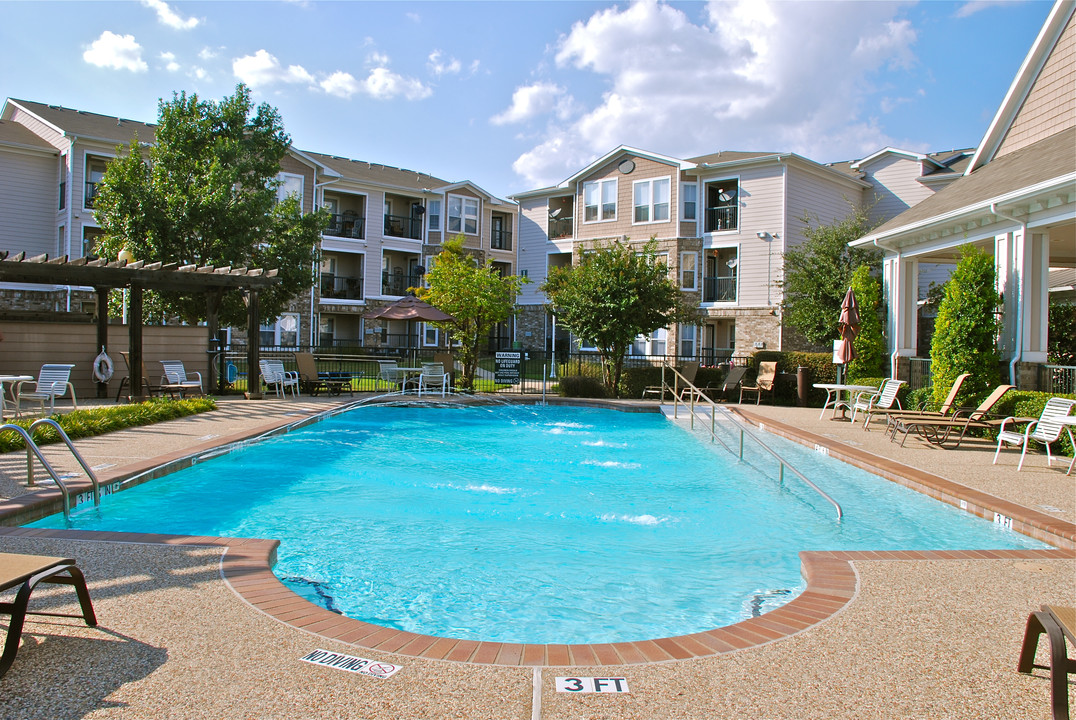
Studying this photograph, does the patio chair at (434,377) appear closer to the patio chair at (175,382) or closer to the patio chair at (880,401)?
the patio chair at (175,382)

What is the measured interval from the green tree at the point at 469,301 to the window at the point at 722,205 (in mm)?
10267

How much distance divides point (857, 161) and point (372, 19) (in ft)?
78.3

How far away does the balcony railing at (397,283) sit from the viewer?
113 feet

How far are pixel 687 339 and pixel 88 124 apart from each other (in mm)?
25200

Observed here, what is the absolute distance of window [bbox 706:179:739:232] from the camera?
26.7 m

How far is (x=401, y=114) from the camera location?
15289 millimetres

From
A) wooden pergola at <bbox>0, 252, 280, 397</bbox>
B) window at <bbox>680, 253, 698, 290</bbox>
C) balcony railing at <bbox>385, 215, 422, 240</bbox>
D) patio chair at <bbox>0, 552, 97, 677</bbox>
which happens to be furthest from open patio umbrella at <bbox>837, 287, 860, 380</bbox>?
balcony railing at <bbox>385, 215, 422, 240</bbox>

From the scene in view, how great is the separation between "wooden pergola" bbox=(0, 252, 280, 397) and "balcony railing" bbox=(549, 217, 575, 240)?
17258mm

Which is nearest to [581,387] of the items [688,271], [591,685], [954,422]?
[688,271]

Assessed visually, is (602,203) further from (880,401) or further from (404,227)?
(880,401)

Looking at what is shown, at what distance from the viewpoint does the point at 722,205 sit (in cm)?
2766

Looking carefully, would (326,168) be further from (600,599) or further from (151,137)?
(600,599)

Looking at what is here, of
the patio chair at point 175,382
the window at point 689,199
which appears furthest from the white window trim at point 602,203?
the patio chair at point 175,382

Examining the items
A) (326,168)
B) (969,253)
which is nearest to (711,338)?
(969,253)
